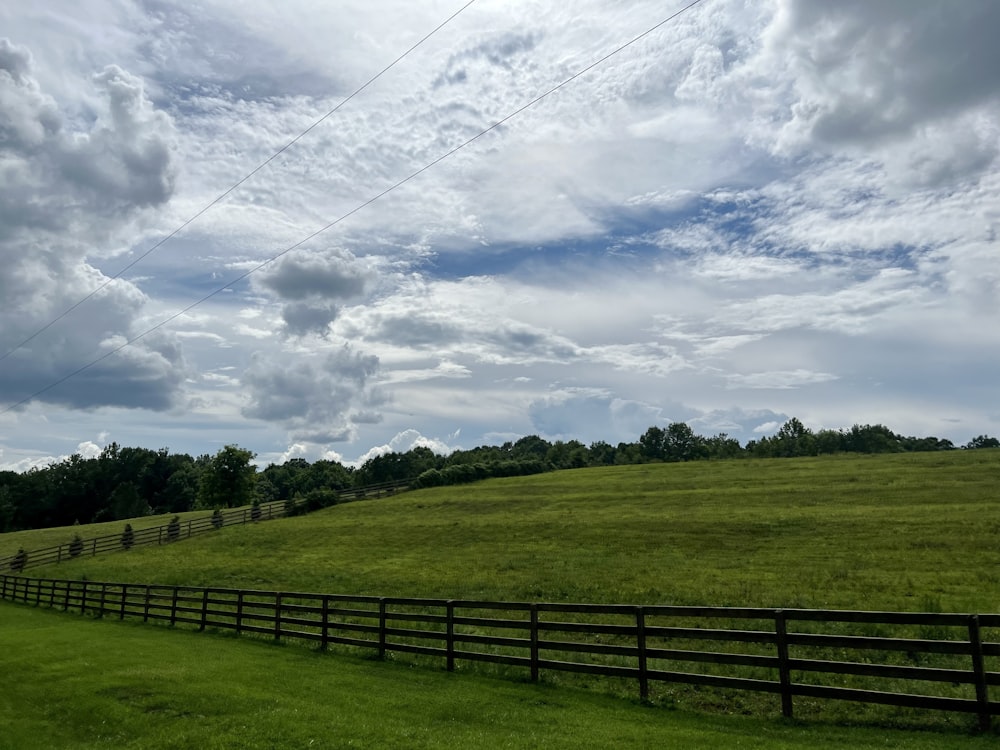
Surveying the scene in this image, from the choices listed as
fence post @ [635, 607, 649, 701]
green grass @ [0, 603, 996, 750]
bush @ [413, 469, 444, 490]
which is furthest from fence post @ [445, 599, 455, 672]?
bush @ [413, 469, 444, 490]

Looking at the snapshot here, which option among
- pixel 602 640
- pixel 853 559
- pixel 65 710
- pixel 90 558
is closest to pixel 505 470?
pixel 90 558

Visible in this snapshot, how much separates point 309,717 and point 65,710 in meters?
4.46

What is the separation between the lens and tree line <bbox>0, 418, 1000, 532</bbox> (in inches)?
4774

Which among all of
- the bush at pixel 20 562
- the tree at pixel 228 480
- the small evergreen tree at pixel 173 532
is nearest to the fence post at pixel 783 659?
the small evergreen tree at pixel 173 532

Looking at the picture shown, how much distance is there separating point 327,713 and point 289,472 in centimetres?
17559

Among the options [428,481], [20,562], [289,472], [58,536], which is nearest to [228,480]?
[58,536]

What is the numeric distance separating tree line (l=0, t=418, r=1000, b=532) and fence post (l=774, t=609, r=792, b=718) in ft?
262

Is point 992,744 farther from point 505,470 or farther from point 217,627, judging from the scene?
point 505,470

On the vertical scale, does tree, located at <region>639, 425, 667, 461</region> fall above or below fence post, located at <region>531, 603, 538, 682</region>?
above

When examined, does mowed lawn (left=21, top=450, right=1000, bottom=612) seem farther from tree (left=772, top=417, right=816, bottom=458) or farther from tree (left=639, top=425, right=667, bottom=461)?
tree (left=639, top=425, right=667, bottom=461)

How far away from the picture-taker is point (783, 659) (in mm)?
9391

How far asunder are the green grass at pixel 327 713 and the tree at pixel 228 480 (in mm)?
69414

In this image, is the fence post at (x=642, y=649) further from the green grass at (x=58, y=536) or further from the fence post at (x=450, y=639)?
the green grass at (x=58, y=536)

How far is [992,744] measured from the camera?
7715mm
